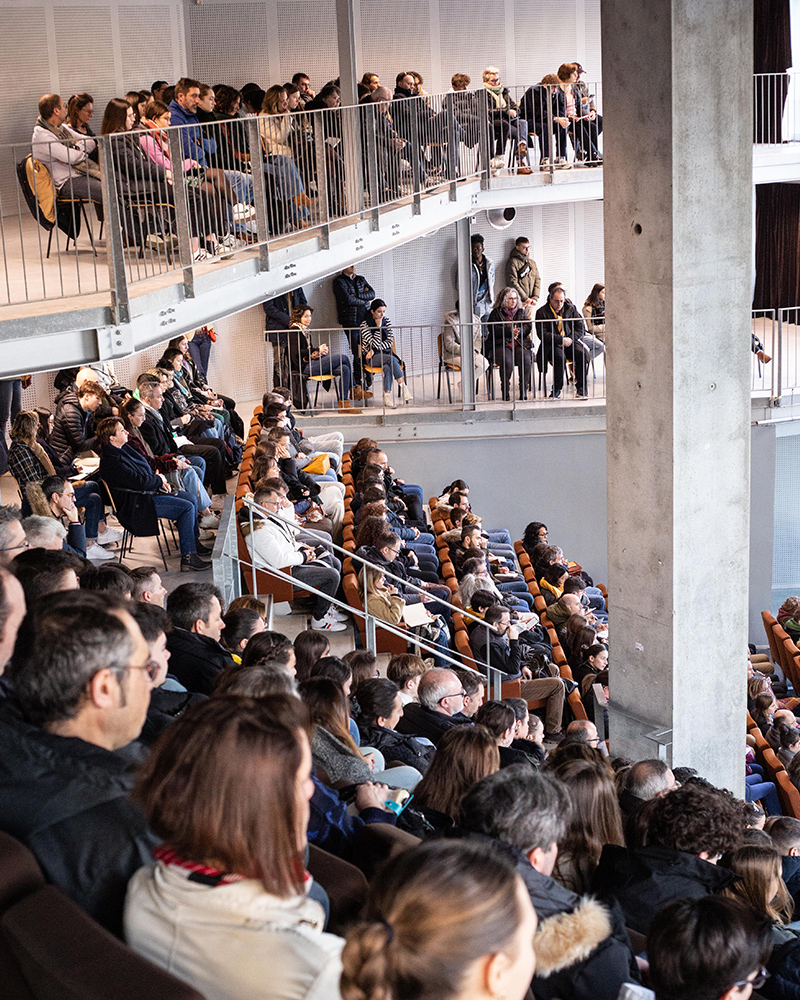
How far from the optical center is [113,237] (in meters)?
5.80

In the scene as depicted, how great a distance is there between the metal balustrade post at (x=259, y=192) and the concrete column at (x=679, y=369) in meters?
2.27

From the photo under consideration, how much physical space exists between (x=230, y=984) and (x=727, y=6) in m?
5.58

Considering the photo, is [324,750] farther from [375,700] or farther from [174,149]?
[174,149]

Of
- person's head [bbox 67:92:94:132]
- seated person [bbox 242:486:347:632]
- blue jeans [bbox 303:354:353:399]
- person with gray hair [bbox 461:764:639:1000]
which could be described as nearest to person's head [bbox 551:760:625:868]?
person with gray hair [bbox 461:764:639:1000]

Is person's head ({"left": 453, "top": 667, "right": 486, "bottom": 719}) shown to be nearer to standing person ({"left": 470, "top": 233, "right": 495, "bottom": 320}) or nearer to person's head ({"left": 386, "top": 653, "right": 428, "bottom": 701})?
person's head ({"left": 386, "top": 653, "right": 428, "bottom": 701})

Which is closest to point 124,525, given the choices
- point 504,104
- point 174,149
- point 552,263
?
point 174,149

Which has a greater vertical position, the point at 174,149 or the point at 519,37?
the point at 519,37

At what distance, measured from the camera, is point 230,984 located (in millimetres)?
1860

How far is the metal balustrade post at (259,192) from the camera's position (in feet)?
23.8

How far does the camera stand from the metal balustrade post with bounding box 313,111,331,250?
28.0ft

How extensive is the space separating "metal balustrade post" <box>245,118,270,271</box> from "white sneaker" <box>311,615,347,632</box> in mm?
2542

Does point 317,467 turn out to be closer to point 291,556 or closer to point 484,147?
point 291,556

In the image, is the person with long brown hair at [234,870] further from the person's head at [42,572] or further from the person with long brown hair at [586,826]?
the person's head at [42,572]

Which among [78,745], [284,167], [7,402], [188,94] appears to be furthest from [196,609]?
[188,94]
